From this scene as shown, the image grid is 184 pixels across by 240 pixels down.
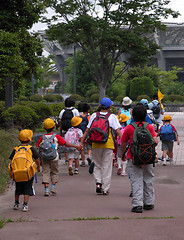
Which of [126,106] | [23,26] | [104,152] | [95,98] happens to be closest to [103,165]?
[104,152]

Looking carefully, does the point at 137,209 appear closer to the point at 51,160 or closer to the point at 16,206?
the point at 16,206

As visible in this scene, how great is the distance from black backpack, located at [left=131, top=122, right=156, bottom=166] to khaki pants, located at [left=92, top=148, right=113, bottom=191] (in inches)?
57.2

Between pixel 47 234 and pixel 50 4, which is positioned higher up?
pixel 50 4

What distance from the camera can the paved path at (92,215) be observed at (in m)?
4.77

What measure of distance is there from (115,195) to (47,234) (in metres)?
2.82

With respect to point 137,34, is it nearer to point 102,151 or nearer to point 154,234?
point 102,151

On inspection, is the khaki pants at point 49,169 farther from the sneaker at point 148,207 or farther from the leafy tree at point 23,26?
the leafy tree at point 23,26

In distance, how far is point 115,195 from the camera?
745cm

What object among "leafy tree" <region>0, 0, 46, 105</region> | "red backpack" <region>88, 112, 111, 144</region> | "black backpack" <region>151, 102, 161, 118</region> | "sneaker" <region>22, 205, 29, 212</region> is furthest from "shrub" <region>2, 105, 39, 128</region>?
"sneaker" <region>22, 205, 29, 212</region>

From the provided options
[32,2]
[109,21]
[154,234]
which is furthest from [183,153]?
[109,21]

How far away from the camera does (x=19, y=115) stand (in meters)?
13.2

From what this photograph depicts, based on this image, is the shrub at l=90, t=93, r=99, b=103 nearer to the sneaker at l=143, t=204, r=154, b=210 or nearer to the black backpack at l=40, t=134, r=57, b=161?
the black backpack at l=40, t=134, r=57, b=161

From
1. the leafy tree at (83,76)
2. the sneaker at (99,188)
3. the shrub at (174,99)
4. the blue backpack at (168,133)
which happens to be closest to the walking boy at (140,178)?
the sneaker at (99,188)

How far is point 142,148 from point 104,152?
158cm
